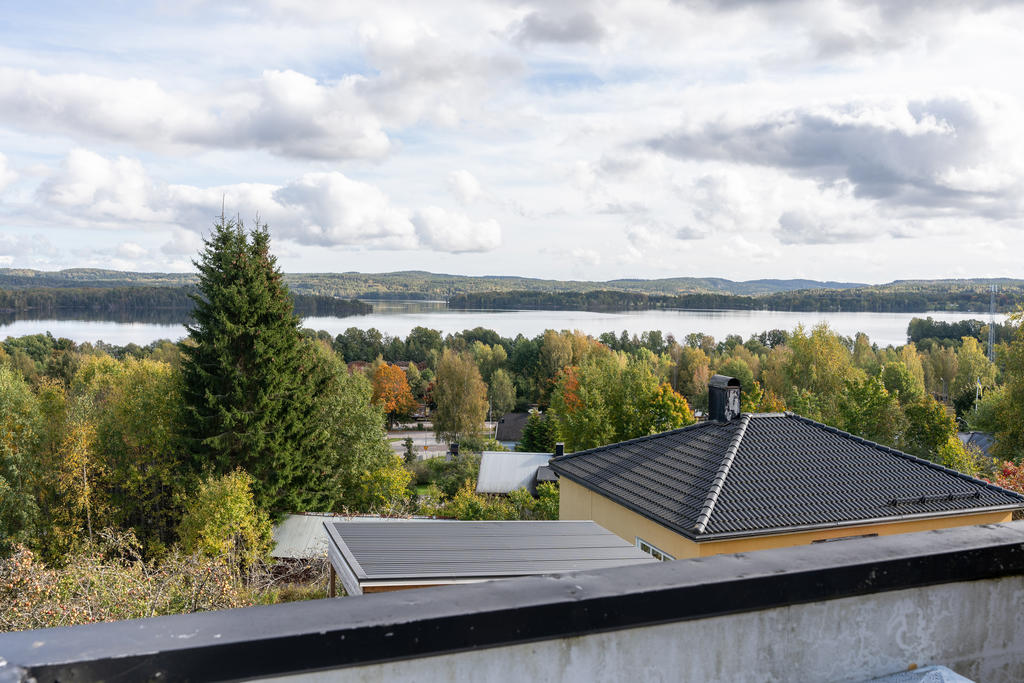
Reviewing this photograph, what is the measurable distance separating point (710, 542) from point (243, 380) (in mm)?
17942

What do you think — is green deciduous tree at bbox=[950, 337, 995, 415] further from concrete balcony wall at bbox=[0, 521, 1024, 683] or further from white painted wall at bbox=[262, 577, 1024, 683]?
concrete balcony wall at bbox=[0, 521, 1024, 683]

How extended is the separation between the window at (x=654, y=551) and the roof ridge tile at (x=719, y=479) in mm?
1052

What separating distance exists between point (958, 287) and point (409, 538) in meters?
183

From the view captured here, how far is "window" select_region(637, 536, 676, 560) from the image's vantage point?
12219 mm

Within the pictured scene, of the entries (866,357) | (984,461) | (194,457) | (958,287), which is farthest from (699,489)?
(958,287)

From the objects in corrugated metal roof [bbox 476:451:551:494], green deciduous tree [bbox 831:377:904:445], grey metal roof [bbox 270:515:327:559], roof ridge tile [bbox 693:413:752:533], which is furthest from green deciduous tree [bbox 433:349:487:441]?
roof ridge tile [bbox 693:413:752:533]

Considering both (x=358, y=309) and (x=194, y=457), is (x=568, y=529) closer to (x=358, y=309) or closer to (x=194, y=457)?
(x=194, y=457)

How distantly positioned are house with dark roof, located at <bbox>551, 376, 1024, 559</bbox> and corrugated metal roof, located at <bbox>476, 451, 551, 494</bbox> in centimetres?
1833

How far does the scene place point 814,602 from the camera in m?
2.10

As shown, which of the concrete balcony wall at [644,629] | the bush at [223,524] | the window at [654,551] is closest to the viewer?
the concrete balcony wall at [644,629]

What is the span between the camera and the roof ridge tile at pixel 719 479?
11406 mm

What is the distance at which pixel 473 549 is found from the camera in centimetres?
990

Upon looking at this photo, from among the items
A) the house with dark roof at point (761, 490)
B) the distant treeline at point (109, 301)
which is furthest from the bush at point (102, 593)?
the distant treeline at point (109, 301)

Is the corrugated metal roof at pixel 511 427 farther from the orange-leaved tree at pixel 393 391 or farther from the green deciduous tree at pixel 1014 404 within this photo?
the green deciduous tree at pixel 1014 404
